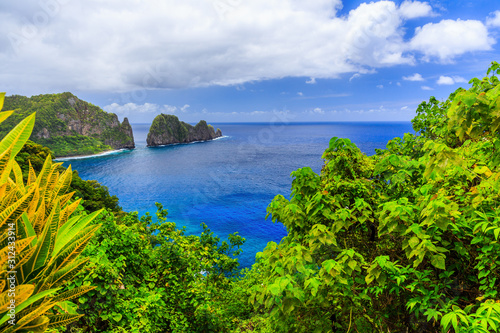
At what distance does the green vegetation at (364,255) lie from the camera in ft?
11.3

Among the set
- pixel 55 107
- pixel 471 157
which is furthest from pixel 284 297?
pixel 55 107

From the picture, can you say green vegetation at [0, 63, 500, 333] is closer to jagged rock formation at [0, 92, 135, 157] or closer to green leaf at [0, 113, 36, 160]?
green leaf at [0, 113, 36, 160]

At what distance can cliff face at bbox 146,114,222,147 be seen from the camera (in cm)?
15000

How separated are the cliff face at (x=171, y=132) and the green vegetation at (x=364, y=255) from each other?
153246 millimetres

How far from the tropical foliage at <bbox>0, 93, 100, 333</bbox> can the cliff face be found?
519 ft

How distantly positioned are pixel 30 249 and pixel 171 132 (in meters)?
163

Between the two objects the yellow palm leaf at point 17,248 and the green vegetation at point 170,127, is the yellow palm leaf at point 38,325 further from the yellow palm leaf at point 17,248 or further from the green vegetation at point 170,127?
the green vegetation at point 170,127

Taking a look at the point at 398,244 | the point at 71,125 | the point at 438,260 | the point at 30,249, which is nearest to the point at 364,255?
the point at 398,244

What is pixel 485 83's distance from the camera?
274 inches

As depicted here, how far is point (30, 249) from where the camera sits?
1.56 metres

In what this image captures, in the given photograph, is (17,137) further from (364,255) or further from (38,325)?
(364,255)

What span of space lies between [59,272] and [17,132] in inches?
40.8

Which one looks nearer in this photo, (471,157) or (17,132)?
(17,132)

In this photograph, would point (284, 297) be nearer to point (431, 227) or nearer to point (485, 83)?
point (431, 227)
